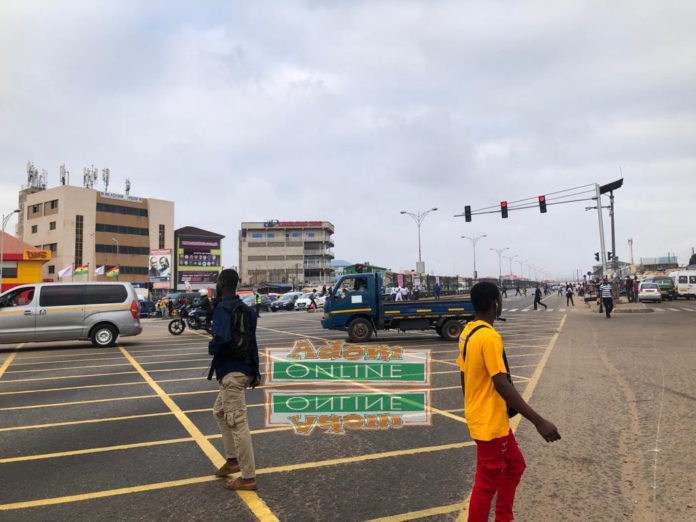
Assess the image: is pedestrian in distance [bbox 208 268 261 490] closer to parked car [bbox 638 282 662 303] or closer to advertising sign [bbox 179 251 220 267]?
parked car [bbox 638 282 662 303]

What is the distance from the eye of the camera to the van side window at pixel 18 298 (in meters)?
13.7

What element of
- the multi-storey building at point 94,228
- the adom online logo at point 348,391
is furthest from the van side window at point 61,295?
the multi-storey building at point 94,228

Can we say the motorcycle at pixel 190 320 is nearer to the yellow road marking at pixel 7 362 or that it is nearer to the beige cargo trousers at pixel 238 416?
the yellow road marking at pixel 7 362

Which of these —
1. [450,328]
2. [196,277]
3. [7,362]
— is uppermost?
[196,277]

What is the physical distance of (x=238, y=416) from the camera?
155 inches

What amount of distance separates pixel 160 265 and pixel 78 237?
22.7 meters

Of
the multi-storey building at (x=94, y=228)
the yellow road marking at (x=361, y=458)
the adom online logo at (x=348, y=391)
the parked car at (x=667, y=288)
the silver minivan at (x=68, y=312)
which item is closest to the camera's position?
the yellow road marking at (x=361, y=458)

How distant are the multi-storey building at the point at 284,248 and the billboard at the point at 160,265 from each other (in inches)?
1652

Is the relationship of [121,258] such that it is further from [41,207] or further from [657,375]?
[657,375]

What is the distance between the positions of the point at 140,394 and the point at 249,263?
100 metres

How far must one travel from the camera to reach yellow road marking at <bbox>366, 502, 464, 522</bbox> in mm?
3324

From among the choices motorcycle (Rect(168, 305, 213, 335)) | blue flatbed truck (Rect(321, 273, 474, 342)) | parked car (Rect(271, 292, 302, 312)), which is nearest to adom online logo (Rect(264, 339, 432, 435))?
blue flatbed truck (Rect(321, 273, 474, 342))

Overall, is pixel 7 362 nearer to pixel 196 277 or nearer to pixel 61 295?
pixel 61 295

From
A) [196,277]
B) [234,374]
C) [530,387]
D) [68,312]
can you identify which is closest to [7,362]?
[68,312]
